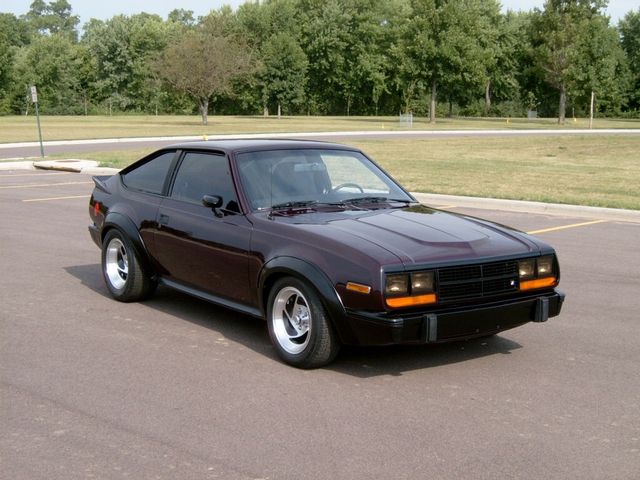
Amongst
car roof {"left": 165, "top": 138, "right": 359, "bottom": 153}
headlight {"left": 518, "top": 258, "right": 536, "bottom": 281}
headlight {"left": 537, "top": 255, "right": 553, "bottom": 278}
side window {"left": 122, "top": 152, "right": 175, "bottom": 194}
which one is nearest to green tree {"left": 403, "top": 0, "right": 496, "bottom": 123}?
side window {"left": 122, "top": 152, "right": 175, "bottom": 194}

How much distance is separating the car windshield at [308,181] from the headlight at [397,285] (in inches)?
50.5

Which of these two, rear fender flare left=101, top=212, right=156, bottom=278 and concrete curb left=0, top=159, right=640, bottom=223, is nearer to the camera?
rear fender flare left=101, top=212, right=156, bottom=278

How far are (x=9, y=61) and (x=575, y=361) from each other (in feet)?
305

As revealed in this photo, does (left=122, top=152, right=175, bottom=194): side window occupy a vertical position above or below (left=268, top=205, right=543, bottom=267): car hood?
above

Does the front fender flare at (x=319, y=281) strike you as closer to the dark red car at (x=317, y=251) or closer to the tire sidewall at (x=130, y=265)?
the dark red car at (x=317, y=251)

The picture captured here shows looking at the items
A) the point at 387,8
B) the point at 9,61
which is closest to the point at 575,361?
the point at 9,61

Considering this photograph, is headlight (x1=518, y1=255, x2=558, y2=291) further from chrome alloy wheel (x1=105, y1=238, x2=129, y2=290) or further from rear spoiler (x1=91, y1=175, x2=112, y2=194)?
rear spoiler (x1=91, y1=175, x2=112, y2=194)

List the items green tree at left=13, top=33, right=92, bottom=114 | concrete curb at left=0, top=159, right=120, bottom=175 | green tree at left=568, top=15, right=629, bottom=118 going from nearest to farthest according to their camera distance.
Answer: concrete curb at left=0, top=159, right=120, bottom=175 → green tree at left=568, top=15, right=629, bottom=118 → green tree at left=13, top=33, right=92, bottom=114

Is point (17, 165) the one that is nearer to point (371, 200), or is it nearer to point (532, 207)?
point (532, 207)

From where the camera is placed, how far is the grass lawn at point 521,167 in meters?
16.3

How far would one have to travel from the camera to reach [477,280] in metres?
5.19

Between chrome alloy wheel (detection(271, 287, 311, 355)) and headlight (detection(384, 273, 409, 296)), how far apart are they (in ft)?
2.26

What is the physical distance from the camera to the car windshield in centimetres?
613

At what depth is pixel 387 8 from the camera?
332ft
